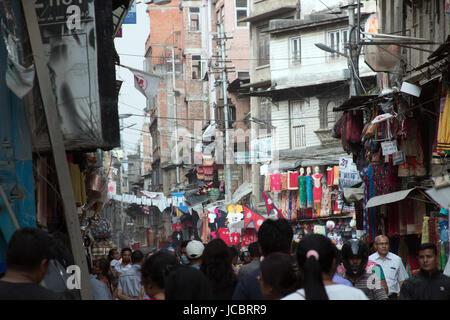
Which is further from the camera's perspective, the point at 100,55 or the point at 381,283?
the point at 100,55

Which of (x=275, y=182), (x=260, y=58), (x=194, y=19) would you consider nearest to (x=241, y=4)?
(x=260, y=58)

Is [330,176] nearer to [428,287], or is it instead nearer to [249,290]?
[428,287]

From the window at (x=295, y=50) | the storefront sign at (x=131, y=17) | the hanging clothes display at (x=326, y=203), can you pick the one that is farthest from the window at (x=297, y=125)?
the storefront sign at (x=131, y=17)

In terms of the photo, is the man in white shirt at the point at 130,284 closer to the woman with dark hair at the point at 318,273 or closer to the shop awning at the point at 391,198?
the woman with dark hair at the point at 318,273

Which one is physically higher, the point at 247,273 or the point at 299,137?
the point at 247,273

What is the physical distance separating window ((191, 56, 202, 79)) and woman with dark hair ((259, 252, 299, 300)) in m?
72.7

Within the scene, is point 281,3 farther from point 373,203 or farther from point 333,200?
point 373,203

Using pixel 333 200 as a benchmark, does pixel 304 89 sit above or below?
above

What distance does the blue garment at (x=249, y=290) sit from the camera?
611 cm

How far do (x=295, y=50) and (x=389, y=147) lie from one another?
27.4 m

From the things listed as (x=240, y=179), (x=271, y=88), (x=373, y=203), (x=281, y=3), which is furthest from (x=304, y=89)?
(x=373, y=203)

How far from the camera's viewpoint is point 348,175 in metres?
29.1

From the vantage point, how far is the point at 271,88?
148 feet

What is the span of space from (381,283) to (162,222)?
79635 millimetres
